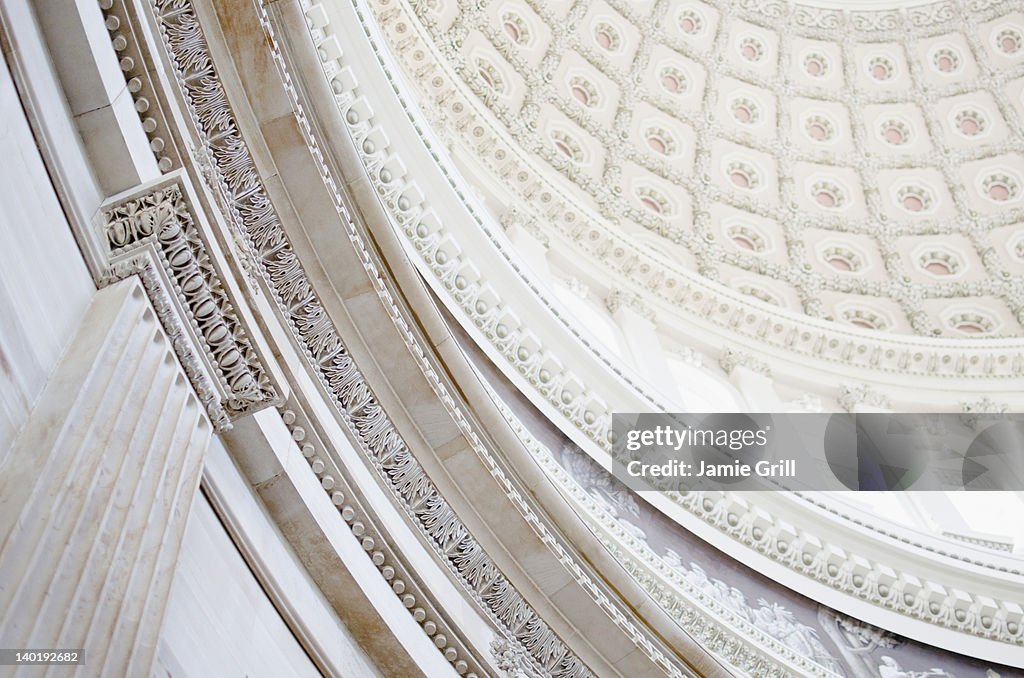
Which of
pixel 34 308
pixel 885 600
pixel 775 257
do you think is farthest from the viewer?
pixel 775 257

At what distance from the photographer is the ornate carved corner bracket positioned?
4355mm

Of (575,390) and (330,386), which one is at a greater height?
(575,390)

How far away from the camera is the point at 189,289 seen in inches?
180

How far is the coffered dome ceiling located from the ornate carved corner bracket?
10958 millimetres

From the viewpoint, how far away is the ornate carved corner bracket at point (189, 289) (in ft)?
14.3

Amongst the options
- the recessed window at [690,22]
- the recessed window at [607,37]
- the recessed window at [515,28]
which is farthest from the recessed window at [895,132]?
the recessed window at [515,28]

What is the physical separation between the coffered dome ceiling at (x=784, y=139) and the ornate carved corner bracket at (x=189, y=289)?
10958mm

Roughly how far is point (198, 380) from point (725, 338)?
511 inches

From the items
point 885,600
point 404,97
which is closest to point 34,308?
point 404,97

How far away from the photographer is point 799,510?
1117cm

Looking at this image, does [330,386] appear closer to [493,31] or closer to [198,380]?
[198,380]

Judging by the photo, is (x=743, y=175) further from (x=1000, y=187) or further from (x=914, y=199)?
(x=1000, y=187)

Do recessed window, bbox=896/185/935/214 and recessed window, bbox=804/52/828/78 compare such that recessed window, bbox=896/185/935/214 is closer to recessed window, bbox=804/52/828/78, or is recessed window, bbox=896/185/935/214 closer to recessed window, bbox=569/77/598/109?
recessed window, bbox=804/52/828/78

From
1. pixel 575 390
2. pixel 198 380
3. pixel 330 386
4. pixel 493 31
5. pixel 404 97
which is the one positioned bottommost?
pixel 198 380
